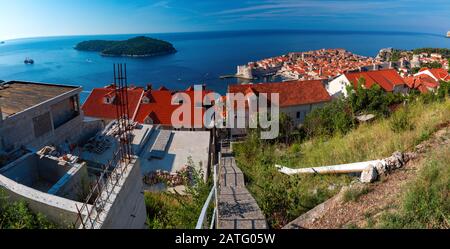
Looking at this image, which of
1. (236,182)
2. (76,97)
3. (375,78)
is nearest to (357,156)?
(236,182)

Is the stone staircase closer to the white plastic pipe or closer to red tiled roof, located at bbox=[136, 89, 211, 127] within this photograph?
the white plastic pipe

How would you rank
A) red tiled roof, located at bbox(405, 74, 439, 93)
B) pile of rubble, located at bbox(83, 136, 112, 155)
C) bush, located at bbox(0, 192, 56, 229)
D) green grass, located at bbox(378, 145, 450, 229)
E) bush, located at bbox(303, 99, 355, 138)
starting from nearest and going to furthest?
green grass, located at bbox(378, 145, 450, 229) → bush, located at bbox(0, 192, 56, 229) → bush, located at bbox(303, 99, 355, 138) → pile of rubble, located at bbox(83, 136, 112, 155) → red tiled roof, located at bbox(405, 74, 439, 93)

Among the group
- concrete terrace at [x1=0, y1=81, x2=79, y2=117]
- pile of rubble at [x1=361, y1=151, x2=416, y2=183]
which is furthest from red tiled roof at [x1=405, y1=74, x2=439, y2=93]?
concrete terrace at [x1=0, y1=81, x2=79, y2=117]

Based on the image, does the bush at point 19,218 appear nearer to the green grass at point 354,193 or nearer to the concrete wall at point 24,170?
the concrete wall at point 24,170

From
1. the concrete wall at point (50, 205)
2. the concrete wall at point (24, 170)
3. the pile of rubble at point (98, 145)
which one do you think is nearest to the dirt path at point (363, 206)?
the concrete wall at point (50, 205)
